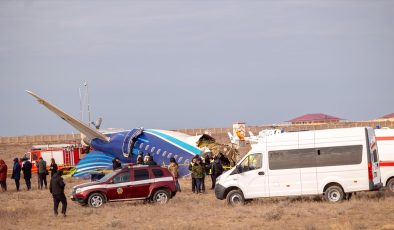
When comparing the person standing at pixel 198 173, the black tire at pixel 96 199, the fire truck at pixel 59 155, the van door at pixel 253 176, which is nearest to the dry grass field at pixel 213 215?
the black tire at pixel 96 199

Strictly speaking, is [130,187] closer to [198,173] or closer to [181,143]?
[198,173]

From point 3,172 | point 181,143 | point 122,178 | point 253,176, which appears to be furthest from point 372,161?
point 3,172

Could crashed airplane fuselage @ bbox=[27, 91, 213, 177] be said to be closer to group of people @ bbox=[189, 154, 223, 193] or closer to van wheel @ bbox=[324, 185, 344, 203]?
group of people @ bbox=[189, 154, 223, 193]

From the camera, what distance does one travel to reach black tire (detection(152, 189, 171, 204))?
30.8 m

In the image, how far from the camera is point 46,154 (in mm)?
54219

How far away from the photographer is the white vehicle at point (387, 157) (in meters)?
30.0

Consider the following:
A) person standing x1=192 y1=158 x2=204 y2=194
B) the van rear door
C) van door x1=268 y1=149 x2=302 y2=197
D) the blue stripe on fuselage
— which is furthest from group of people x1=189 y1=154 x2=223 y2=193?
the van rear door

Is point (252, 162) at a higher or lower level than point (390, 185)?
higher

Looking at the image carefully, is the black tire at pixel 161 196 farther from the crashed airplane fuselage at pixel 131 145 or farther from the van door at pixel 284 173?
the crashed airplane fuselage at pixel 131 145

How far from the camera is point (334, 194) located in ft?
91.6

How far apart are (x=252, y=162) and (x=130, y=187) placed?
4668 mm

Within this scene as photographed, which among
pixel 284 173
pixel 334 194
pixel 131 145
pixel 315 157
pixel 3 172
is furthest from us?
pixel 131 145

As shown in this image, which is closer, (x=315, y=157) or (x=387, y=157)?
(x=315, y=157)

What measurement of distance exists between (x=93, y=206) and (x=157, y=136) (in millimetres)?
15223
